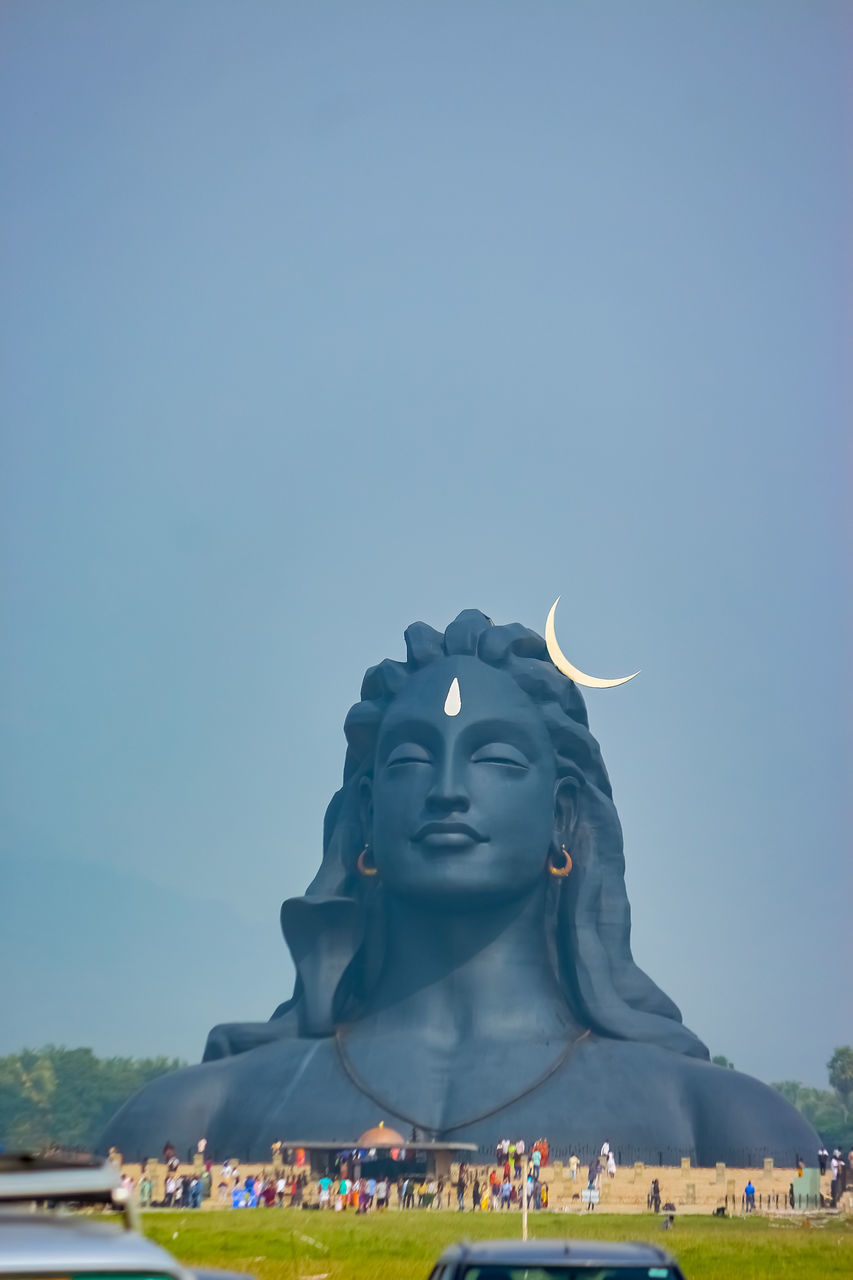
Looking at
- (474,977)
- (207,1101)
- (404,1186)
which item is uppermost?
(474,977)

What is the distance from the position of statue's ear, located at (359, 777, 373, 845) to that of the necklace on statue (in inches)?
163

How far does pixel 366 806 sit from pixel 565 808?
12.7ft

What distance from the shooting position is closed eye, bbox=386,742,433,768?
33406 mm

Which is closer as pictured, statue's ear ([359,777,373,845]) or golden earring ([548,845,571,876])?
golden earring ([548,845,571,876])

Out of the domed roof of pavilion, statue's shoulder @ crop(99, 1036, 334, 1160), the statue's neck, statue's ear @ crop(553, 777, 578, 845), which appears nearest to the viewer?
the domed roof of pavilion

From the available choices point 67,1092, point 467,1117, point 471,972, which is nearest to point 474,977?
point 471,972

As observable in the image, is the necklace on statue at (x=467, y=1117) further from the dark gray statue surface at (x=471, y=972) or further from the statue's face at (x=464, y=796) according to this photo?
the statue's face at (x=464, y=796)

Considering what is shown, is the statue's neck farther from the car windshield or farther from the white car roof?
the white car roof

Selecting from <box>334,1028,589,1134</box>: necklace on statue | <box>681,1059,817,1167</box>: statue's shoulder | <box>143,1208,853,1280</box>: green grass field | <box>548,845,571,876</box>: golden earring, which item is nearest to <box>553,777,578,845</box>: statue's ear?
<box>548,845,571,876</box>: golden earring

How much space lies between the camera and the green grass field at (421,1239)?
53.8 ft

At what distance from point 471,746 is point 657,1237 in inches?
550

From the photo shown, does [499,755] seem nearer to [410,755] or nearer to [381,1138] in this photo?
→ [410,755]

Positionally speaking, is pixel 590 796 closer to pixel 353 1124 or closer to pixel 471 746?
pixel 471 746

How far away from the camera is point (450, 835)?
32.8 meters
